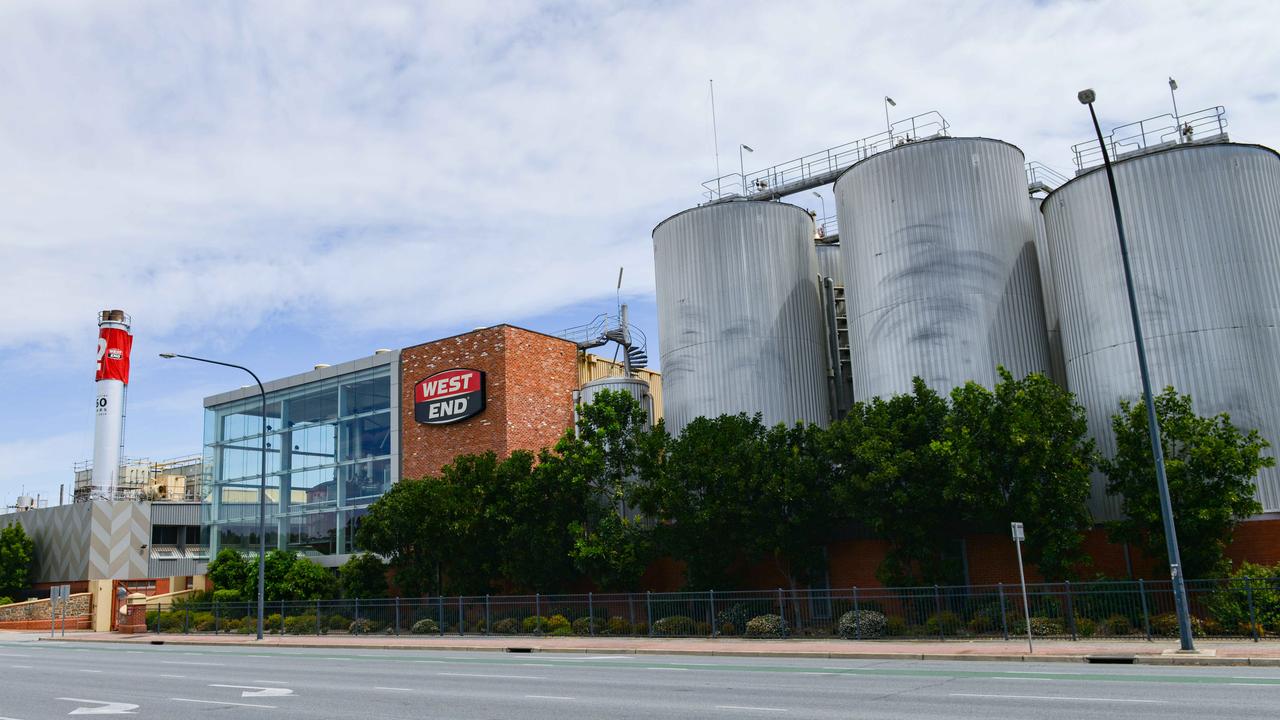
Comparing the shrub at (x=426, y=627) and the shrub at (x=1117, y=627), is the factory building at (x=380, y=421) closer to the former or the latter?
the shrub at (x=426, y=627)

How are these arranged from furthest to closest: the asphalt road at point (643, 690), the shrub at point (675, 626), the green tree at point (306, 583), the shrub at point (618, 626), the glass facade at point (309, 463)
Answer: the glass facade at point (309, 463), the green tree at point (306, 583), the shrub at point (618, 626), the shrub at point (675, 626), the asphalt road at point (643, 690)

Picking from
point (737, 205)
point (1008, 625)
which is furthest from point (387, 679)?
point (737, 205)

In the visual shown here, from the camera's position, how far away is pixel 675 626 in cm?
3212

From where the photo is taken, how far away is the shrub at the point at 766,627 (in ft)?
97.8

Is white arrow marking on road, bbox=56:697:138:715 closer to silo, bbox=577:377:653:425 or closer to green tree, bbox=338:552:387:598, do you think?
silo, bbox=577:377:653:425

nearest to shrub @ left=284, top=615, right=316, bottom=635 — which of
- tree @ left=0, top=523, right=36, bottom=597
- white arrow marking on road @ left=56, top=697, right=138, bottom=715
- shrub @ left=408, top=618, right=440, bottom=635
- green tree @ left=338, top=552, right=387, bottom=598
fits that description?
green tree @ left=338, top=552, right=387, bottom=598

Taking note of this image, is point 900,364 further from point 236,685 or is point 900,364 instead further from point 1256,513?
point 236,685

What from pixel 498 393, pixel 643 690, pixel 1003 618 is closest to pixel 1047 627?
pixel 1003 618

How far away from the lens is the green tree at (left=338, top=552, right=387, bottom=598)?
1743 inches

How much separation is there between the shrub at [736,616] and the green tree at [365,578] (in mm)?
18962

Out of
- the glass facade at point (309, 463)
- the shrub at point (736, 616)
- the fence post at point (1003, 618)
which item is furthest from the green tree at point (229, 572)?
the fence post at point (1003, 618)

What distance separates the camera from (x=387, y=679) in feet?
67.0

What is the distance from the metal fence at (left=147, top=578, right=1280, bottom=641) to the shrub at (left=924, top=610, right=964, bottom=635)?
3 cm

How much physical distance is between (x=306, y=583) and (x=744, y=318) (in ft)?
78.6
